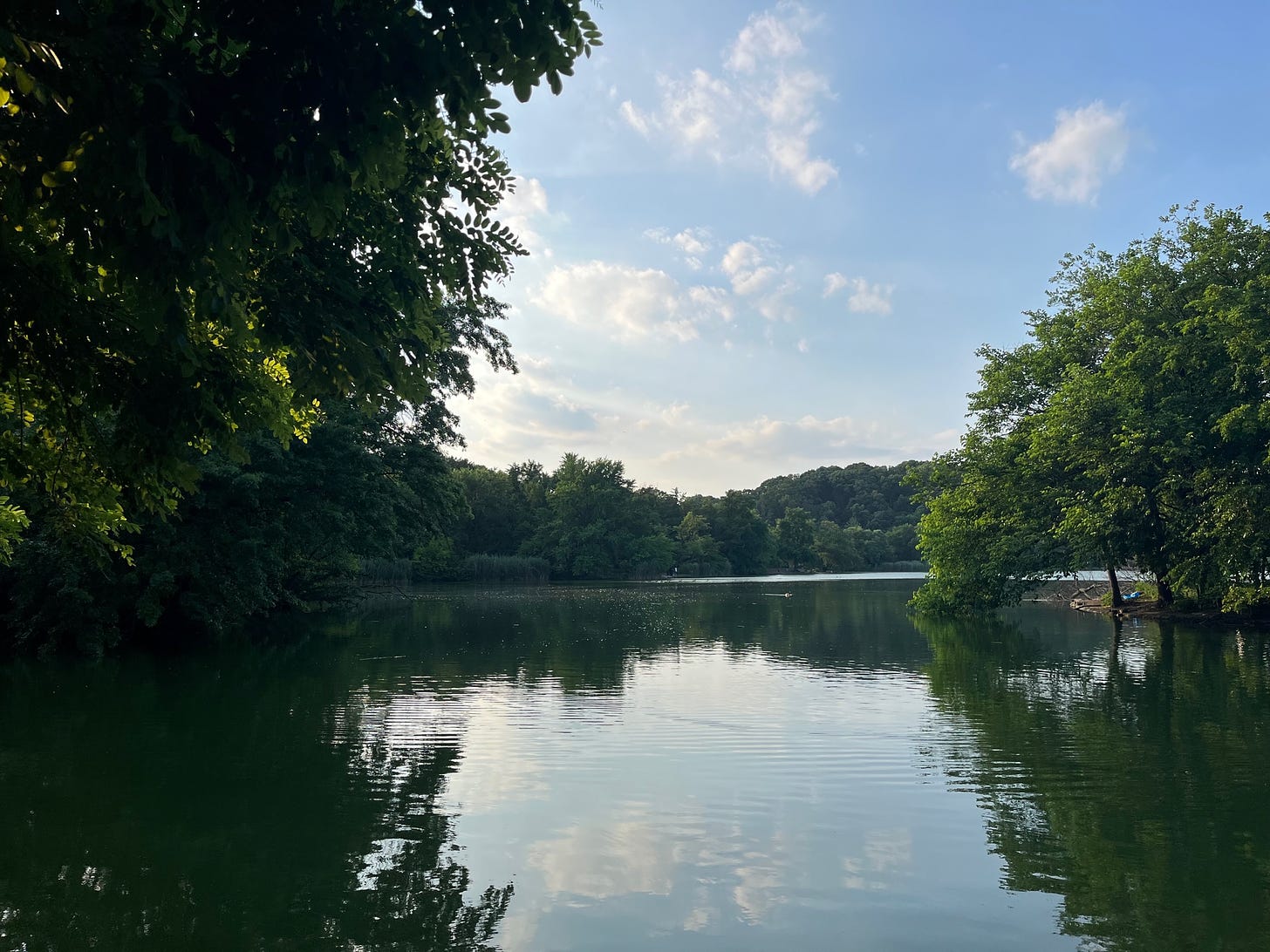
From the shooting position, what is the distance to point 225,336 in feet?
23.6

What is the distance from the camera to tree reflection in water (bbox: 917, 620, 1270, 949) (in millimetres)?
6246

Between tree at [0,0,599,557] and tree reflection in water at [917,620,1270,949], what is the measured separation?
6.22 metres

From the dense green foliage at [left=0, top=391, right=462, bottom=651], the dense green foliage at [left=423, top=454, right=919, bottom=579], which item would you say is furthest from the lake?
the dense green foliage at [left=423, top=454, right=919, bottom=579]

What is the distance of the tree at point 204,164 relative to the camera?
397 centimetres

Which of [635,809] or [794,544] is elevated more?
[794,544]

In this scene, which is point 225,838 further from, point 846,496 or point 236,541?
point 846,496

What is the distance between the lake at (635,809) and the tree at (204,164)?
3.33 metres

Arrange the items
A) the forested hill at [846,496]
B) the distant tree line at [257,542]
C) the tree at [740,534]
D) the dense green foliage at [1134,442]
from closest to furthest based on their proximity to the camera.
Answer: the distant tree line at [257,542], the dense green foliage at [1134,442], the tree at [740,534], the forested hill at [846,496]

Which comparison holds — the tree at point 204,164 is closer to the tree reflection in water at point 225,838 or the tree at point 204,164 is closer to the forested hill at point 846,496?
the tree reflection in water at point 225,838

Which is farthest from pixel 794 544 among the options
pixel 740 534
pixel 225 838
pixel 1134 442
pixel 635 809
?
pixel 225 838

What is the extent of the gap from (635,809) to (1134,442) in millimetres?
24451

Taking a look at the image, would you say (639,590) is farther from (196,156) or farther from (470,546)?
(196,156)

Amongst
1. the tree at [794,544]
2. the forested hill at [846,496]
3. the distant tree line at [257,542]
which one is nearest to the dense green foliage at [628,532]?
the tree at [794,544]

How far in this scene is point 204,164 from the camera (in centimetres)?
413
